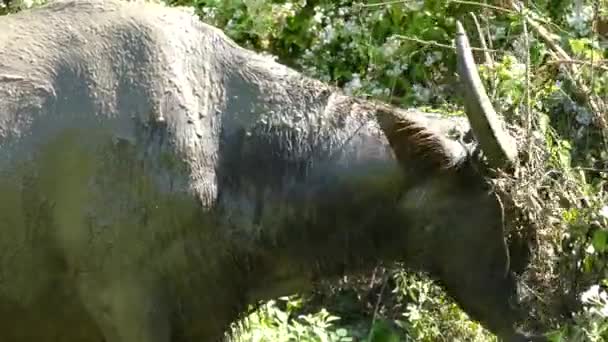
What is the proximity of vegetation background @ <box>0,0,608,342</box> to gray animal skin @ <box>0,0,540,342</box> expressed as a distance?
0.59 feet

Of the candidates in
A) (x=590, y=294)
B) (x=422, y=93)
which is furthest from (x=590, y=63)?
(x=422, y=93)

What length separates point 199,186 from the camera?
13.7 ft

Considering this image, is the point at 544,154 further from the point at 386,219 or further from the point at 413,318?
the point at 413,318

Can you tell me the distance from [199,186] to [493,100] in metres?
1.09

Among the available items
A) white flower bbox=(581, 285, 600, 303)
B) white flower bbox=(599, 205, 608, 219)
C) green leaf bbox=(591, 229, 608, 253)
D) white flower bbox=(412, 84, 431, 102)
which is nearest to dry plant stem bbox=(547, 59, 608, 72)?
white flower bbox=(599, 205, 608, 219)

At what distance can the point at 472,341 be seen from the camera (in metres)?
5.23

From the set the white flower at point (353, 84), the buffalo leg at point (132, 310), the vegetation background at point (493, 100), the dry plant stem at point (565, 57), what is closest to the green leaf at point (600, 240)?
the vegetation background at point (493, 100)

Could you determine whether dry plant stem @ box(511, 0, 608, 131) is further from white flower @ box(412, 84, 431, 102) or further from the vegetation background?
white flower @ box(412, 84, 431, 102)

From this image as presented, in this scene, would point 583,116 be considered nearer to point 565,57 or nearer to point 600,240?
point 565,57

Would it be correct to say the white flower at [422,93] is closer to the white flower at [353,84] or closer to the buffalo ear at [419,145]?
the white flower at [353,84]

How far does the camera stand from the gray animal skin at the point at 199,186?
4164 mm

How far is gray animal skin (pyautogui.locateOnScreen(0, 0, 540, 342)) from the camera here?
4164 millimetres

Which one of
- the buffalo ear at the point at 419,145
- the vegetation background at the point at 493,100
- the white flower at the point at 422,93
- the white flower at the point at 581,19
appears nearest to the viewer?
the buffalo ear at the point at 419,145

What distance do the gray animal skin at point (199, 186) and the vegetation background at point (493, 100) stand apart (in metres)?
0.18
